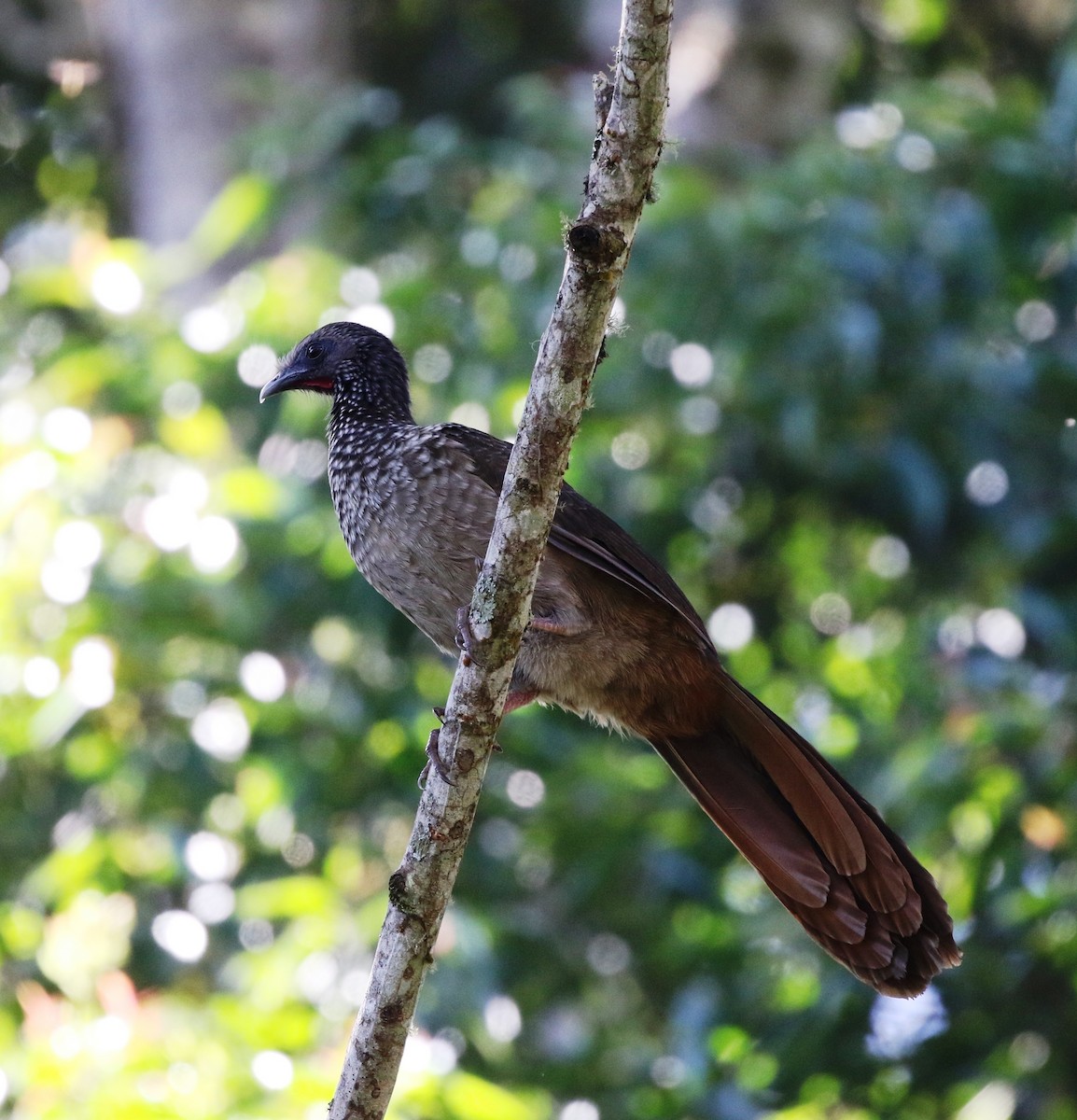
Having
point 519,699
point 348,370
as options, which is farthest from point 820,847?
point 348,370

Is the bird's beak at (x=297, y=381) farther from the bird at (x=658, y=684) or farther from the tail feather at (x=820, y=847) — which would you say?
the tail feather at (x=820, y=847)

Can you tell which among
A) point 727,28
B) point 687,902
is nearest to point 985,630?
point 687,902

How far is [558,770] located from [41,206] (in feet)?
15.4

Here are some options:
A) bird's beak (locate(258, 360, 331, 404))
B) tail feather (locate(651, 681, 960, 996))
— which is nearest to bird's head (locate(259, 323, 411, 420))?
bird's beak (locate(258, 360, 331, 404))

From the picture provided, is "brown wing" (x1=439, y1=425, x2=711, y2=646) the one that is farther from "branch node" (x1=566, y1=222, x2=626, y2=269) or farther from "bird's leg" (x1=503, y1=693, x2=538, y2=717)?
"branch node" (x1=566, y1=222, x2=626, y2=269)

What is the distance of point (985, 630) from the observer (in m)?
4.90

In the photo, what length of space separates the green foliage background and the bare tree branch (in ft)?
3.95

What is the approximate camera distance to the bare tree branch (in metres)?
2.14

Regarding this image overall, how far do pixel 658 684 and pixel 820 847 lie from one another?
0.46 meters

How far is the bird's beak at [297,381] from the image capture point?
3984 millimetres

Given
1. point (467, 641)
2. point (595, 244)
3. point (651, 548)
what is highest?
point (595, 244)

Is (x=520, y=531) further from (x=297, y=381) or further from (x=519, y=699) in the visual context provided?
(x=297, y=381)

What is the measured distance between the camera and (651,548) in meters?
4.89

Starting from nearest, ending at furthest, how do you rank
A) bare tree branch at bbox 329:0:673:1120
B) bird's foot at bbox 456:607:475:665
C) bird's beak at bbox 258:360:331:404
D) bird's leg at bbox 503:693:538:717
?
bare tree branch at bbox 329:0:673:1120
bird's foot at bbox 456:607:475:665
bird's leg at bbox 503:693:538:717
bird's beak at bbox 258:360:331:404
